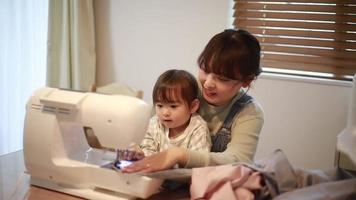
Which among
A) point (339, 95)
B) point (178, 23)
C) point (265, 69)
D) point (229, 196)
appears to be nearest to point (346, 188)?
point (229, 196)

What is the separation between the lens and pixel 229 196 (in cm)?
84

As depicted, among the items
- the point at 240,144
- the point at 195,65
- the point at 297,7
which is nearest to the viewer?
the point at 240,144

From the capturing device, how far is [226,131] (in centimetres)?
121

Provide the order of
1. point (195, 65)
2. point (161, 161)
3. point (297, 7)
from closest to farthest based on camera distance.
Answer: point (161, 161) < point (297, 7) < point (195, 65)

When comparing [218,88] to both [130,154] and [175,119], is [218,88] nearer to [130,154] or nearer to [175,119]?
[175,119]

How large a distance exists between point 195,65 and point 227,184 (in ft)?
5.63

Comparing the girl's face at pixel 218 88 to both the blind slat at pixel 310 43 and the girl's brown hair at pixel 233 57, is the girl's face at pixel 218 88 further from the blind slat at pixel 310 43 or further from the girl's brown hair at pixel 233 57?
the blind slat at pixel 310 43

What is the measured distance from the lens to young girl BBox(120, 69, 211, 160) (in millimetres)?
1151

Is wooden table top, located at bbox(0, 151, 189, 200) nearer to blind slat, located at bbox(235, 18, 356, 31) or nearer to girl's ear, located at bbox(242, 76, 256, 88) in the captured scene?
girl's ear, located at bbox(242, 76, 256, 88)

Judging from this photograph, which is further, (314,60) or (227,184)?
(314,60)

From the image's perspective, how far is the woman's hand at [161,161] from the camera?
97cm

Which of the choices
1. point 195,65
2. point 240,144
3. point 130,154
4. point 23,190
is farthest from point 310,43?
point 23,190

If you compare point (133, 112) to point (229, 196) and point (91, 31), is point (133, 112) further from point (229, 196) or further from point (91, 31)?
point (91, 31)

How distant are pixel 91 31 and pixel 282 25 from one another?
132 centimetres
